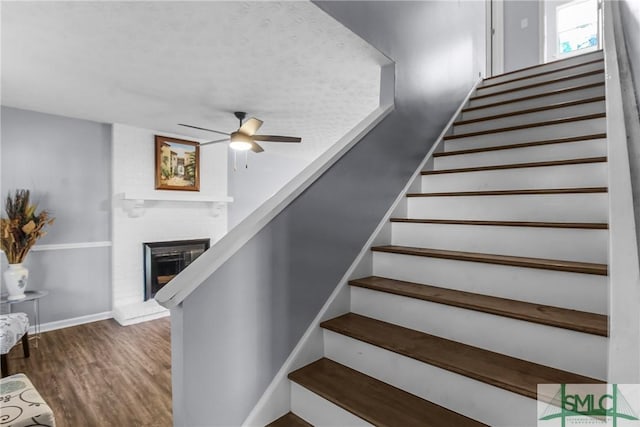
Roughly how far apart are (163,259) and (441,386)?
172 inches

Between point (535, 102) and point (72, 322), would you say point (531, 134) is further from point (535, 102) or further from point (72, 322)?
point (72, 322)

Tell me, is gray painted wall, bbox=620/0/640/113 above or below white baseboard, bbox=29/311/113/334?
above

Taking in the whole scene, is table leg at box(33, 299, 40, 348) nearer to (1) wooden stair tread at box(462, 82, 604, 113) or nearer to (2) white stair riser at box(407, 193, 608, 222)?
(2) white stair riser at box(407, 193, 608, 222)

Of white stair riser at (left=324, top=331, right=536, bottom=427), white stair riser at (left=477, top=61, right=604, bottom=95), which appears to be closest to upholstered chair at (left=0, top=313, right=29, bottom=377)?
white stair riser at (left=324, top=331, right=536, bottom=427)

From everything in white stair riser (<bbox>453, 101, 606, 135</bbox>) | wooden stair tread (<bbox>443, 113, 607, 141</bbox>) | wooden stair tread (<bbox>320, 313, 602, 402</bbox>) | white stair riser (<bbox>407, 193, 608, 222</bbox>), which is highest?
white stair riser (<bbox>453, 101, 606, 135</bbox>)

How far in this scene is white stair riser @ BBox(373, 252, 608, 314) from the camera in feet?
4.21

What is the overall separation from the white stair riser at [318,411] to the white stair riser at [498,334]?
0.50 m

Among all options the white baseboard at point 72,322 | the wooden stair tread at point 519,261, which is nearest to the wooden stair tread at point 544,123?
the wooden stair tread at point 519,261

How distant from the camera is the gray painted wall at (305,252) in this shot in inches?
47.9

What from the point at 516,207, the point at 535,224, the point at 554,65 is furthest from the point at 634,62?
the point at 554,65

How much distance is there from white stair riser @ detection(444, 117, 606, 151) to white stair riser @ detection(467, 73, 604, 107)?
0.72 m

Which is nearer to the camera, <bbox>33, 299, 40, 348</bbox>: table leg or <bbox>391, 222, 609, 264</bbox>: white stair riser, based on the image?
<bbox>391, 222, 609, 264</bbox>: white stair riser

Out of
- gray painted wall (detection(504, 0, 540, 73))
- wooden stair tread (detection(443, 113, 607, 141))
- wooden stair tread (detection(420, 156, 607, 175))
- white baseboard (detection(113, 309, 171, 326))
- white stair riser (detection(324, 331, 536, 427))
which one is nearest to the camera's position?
white stair riser (detection(324, 331, 536, 427))

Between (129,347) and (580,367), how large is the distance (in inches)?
143
